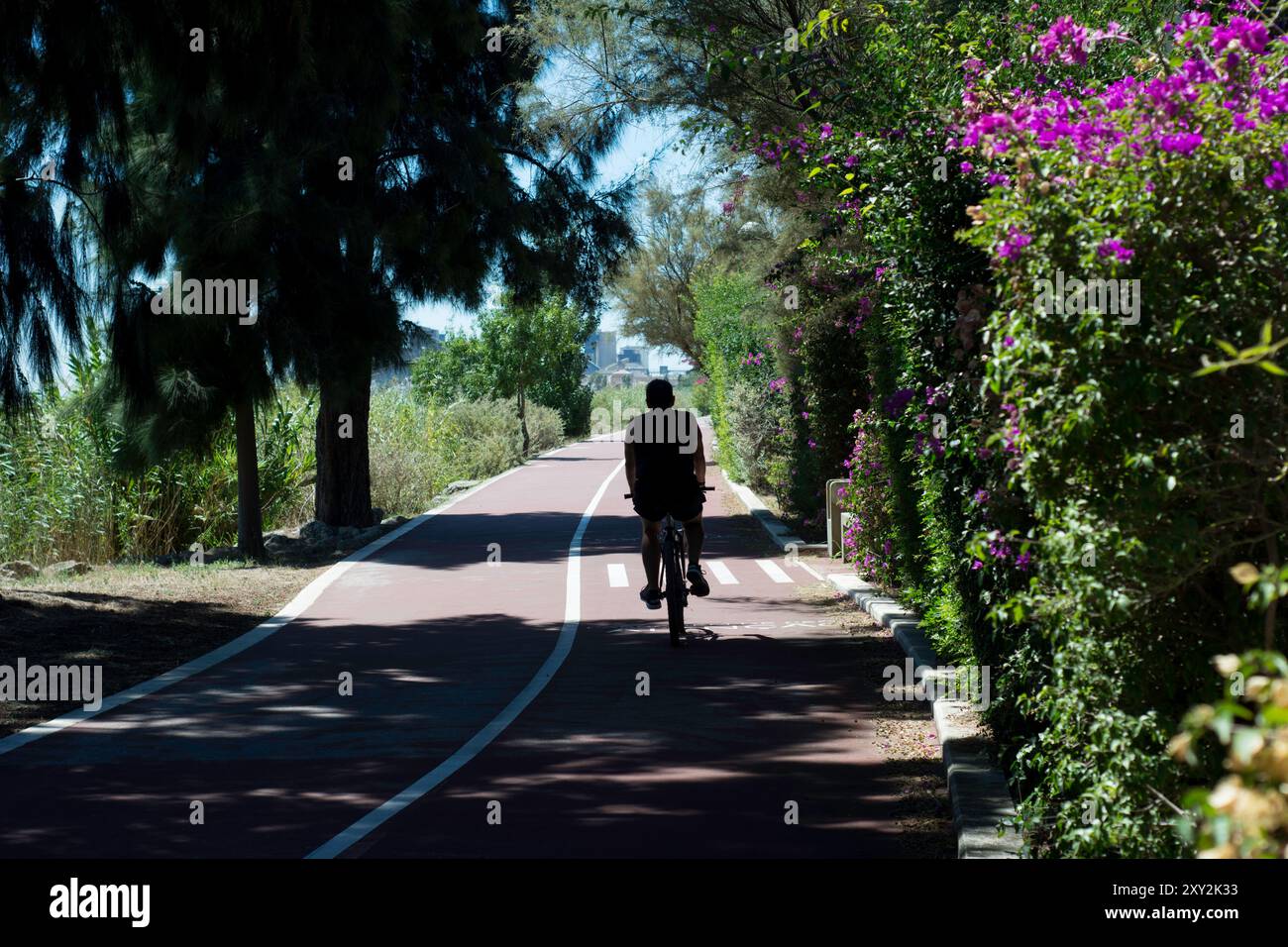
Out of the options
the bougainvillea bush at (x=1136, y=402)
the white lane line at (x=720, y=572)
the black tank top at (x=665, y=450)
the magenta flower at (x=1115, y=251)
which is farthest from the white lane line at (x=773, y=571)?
the magenta flower at (x=1115, y=251)

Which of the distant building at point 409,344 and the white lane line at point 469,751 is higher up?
the distant building at point 409,344

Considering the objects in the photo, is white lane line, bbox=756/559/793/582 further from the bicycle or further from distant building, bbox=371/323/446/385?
distant building, bbox=371/323/446/385

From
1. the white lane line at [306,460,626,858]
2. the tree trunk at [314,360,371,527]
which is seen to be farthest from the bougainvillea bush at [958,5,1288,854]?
the tree trunk at [314,360,371,527]

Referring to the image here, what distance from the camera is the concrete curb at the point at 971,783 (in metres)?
5.71

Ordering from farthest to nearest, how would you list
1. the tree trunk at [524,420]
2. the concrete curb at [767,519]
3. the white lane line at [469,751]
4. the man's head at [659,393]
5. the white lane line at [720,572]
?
1. the tree trunk at [524,420]
2. the concrete curb at [767,519]
3. the white lane line at [720,572]
4. the man's head at [659,393]
5. the white lane line at [469,751]

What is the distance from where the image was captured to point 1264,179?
4363 millimetres

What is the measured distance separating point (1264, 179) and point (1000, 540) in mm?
1946

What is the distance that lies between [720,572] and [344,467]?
7385 millimetres

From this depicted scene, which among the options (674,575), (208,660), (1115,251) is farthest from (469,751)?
(1115,251)

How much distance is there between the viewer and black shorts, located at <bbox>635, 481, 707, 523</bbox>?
11680 millimetres

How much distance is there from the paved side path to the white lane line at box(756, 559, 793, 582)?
1345 millimetres

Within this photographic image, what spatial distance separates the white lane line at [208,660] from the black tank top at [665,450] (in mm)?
3835

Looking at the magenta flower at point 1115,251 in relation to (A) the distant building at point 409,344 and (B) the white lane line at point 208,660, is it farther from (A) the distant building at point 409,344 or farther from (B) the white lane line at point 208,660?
(A) the distant building at point 409,344

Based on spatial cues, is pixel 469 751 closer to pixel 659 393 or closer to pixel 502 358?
pixel 659 393
